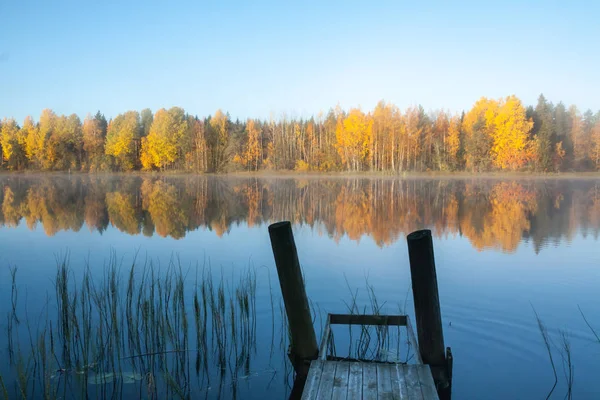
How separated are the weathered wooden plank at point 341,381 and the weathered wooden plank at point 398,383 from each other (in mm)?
404

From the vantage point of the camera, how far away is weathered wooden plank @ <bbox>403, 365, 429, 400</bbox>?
4.08 metres

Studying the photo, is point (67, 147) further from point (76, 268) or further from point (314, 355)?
point (314, 355)

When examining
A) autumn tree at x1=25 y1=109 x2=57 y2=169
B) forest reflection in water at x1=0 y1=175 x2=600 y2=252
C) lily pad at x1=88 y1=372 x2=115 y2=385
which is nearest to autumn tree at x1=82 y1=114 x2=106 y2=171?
autumn tree at x1=25 y1=109 x2=57 y2=169

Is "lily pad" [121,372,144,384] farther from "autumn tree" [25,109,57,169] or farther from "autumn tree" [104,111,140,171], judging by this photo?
"autumn tree" [25,109,57,169]

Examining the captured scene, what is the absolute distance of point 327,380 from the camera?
437cm

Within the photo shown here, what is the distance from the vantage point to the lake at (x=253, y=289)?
5.65 m

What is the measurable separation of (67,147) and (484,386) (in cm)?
8067

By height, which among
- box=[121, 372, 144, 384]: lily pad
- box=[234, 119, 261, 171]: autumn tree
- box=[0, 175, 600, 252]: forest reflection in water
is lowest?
box=[121, 372, 144, 384]: lily pad

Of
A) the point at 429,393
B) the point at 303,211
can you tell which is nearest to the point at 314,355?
the point at 429,393

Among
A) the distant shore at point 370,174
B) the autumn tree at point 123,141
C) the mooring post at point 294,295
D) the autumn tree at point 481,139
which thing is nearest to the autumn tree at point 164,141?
the distant shore at point 370,174

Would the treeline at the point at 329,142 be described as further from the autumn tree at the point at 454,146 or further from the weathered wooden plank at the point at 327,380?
the weathered wooden plank at the point at 327,380

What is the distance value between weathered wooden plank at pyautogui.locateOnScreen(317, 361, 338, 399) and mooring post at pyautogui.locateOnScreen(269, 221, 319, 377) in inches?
20.5

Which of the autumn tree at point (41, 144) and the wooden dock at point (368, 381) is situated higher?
→ the autumn tree at point (41, 144)

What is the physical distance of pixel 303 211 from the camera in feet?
75.6
